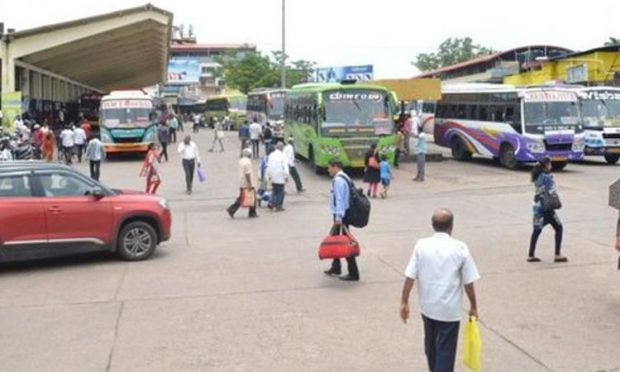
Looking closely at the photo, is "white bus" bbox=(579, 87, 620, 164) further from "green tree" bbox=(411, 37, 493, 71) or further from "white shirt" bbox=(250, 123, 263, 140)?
"green tree" bbox=(411, 37, 493, 71)

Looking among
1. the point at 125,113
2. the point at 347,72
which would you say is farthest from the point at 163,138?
the point at 347,72

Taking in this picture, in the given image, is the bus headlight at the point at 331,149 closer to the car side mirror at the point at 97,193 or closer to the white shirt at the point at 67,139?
the white shirt at the point at 67,139

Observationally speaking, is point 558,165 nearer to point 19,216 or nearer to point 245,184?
point 245,184

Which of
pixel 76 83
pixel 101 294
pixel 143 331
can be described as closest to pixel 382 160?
pixel 101 294

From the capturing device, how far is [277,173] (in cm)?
1653

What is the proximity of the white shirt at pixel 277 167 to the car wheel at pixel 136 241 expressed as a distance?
5167mm

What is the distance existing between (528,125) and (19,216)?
59.1 ft


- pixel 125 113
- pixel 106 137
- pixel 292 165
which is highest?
pixel 125 113

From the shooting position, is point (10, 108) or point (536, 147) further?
point (10, 108)

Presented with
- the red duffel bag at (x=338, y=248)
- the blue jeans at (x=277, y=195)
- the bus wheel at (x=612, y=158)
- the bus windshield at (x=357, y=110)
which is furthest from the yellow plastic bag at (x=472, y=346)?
the bus wheel at (x=612, y=158)

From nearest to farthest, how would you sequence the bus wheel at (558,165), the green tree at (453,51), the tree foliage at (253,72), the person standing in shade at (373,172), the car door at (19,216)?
1. the car door at (19,216)
2. the person standing in shade at (373,172)
3. the bus wheel at (558,165)
4. the tree foliage at (253,72)
5. the green tree at (453,51)

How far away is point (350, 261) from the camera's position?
9.71 metres

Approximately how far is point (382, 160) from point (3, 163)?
10.8 metres

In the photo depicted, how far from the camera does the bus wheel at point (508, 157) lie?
25031mm
